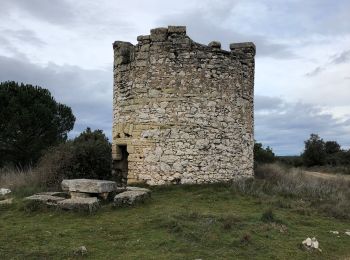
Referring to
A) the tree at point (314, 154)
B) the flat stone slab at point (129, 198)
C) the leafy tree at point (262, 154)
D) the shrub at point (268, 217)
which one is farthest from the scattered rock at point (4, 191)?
the tree at point (314, 154)

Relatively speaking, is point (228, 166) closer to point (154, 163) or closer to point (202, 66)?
point (154, 163)

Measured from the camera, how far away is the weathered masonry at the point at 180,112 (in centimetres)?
1272

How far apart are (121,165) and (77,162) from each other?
4.80 ft

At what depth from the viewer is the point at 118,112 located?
14.0 metres

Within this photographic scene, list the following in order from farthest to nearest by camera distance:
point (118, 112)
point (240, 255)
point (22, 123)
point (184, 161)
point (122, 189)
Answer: point (22, 123)
point (118, 112)
point (184, 161)
point (122, 189)
point (240, 255)

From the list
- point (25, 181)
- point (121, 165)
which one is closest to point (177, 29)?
point (121, 165)

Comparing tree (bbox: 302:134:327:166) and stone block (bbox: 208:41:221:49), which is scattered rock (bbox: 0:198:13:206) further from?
tree (bbox: 302:134:327:166)

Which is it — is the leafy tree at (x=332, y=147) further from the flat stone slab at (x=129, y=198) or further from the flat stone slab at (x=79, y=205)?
the flat stone slab at (x=79, y=205)

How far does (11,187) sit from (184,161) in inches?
215

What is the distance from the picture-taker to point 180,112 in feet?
42.0

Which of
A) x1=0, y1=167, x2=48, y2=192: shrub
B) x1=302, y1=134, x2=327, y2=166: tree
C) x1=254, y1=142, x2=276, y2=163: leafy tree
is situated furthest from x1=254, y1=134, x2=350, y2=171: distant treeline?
x1=0, y1=167, x2=48, y2=192: shrub

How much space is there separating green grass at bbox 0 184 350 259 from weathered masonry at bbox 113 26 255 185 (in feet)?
5.85

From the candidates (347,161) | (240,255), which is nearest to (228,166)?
(240,255)

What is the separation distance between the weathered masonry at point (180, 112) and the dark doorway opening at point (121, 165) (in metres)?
0.53
